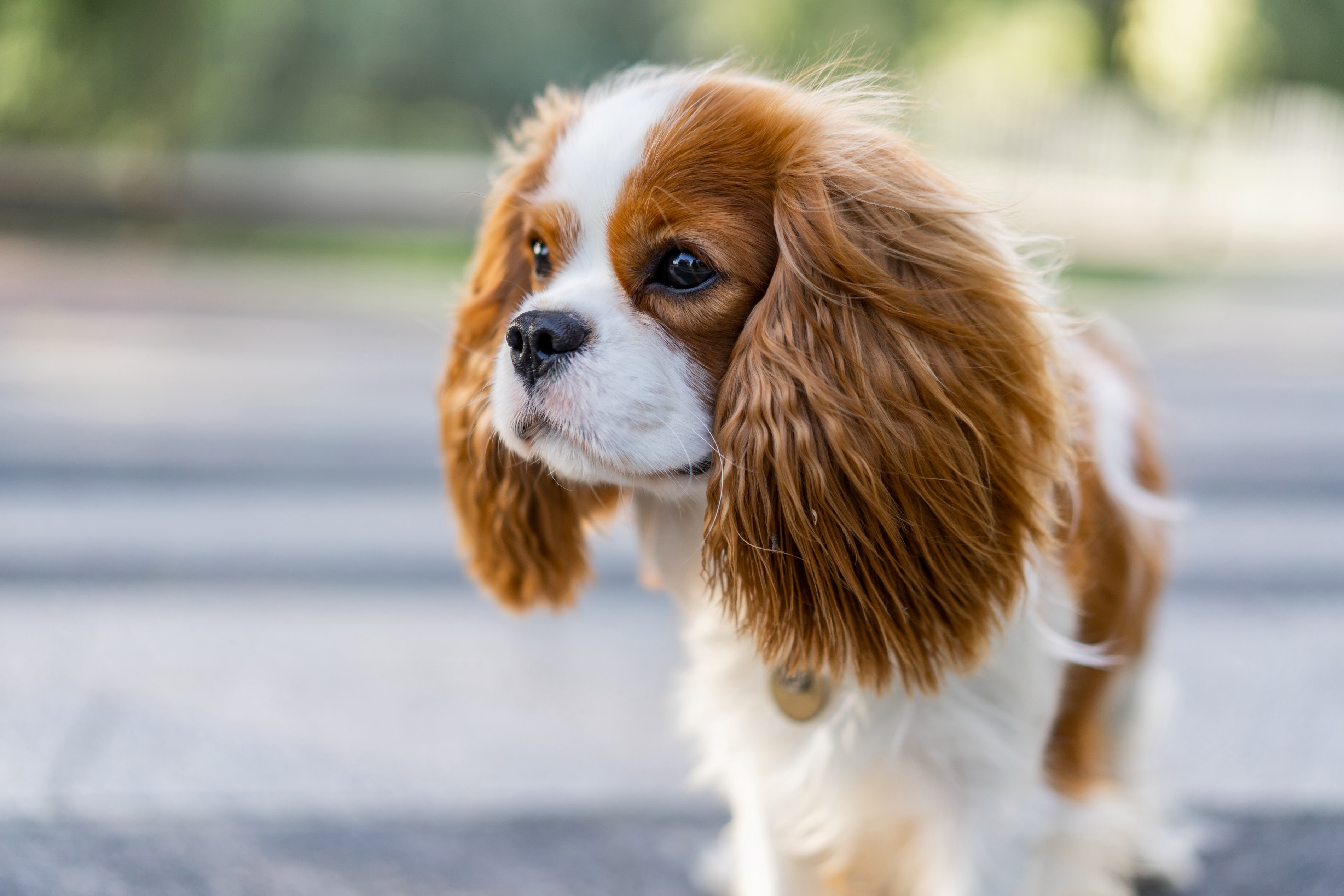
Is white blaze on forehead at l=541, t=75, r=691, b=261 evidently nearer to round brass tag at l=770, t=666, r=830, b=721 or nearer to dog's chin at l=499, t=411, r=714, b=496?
dog's chin at l=499, t=411, r=714, b=496

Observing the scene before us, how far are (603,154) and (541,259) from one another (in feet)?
0.75

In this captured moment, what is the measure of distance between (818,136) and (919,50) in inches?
621

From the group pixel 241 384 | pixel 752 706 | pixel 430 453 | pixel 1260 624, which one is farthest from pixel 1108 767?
pixel 241 384

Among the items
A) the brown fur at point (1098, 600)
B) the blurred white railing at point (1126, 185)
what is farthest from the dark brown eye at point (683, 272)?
the blurred white railing at point (1126, 185)

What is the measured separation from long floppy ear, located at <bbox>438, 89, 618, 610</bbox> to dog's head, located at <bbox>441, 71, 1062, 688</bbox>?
27 centimetres

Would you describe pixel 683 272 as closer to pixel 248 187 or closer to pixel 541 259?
pixel 541 259

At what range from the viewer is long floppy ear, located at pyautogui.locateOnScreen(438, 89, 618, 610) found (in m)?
1.96

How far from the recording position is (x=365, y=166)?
52.2 feet

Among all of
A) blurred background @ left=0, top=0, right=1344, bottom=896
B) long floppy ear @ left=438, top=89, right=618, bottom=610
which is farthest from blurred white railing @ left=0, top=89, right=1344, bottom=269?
long floppy ear @ left=438, top=89, right=618, bottom=610

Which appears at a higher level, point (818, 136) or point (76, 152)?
point (818, 136)

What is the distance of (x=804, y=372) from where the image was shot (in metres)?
1.52

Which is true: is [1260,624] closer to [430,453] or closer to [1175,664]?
[1175,664]

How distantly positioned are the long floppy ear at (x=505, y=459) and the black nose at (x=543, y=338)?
1.05 feet

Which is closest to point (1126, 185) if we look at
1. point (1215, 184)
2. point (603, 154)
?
point (1215, 184)
